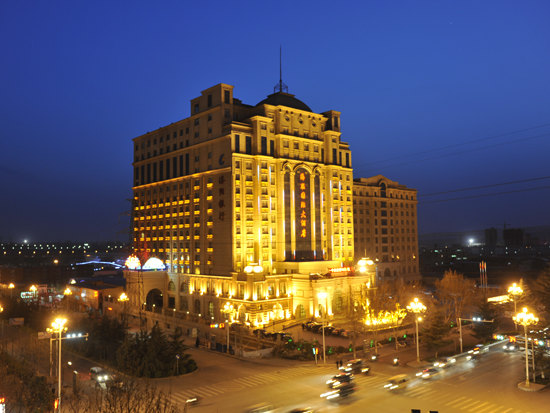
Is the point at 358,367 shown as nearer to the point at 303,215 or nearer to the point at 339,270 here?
the point at 339,270

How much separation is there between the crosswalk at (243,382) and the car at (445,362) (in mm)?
11270

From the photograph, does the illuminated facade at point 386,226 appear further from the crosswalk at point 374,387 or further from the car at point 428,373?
the crosswalk at point 374,387

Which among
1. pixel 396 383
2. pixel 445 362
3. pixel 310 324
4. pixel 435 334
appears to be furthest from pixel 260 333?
pixel 396 383

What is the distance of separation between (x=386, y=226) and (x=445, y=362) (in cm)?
8585

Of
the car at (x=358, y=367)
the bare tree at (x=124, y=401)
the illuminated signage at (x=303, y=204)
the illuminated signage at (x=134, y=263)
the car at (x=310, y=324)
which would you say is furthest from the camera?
the illuminated signage at (x=134, y=263)

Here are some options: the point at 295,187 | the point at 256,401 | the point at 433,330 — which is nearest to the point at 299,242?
the point at 295,187

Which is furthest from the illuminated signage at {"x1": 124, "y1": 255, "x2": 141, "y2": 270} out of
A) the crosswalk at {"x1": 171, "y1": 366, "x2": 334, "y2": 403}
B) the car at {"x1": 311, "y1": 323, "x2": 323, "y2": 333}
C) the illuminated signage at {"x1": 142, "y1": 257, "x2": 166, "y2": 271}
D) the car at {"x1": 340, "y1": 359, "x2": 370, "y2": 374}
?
the car at {"x1": 340, "y1": 359, "x2": 370, "y2": 374}

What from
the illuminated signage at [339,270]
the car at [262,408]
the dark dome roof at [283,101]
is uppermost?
the dark dome roof at [283,101]

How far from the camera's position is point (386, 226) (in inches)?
5138

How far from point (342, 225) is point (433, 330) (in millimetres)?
47558

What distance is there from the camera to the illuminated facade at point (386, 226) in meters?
126

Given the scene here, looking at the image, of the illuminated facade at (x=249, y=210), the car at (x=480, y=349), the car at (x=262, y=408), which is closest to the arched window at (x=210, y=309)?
the illuminated facade at (x=249, y=210)

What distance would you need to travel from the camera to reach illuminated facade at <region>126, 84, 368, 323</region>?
79.9m

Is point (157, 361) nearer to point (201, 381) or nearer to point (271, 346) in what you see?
point (201, 381)
